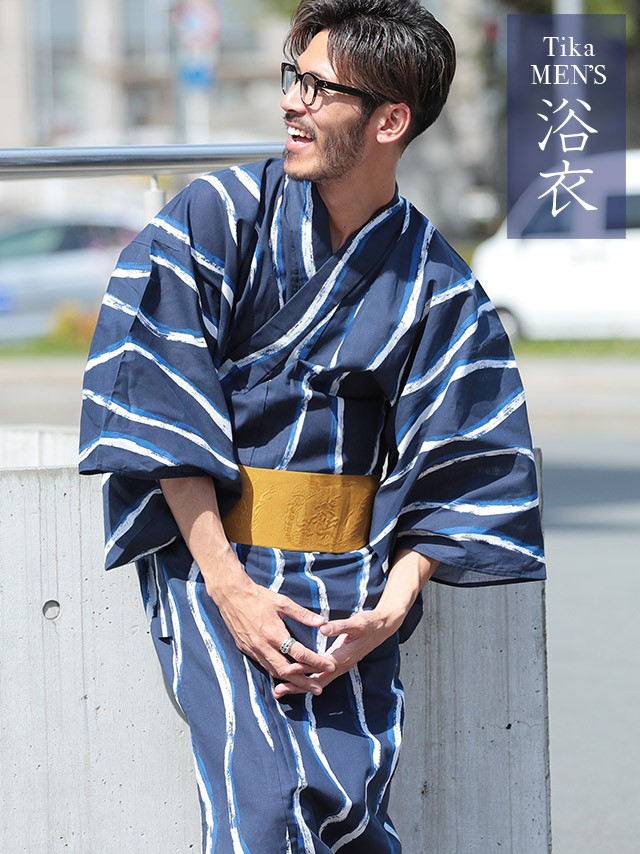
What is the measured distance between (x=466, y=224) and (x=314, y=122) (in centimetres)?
2553

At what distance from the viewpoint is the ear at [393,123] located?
2021mm

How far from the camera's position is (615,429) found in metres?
9.46

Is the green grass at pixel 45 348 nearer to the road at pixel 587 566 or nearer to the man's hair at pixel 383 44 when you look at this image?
the road at pixel 587 566

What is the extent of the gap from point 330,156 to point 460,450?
1.49ft

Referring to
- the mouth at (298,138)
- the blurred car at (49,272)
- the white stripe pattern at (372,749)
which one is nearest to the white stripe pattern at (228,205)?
the mouth at (298,138)

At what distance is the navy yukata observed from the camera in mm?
1950

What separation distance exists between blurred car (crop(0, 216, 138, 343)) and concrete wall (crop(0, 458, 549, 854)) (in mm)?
12364

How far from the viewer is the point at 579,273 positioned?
12.6m

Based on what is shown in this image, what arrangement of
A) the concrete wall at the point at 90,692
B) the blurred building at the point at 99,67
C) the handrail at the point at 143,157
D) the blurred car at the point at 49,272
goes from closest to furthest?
the concrete wall at the point at 90,692
the handrail at the point at 143,157
the blurred car at the point at 49,272
the blurred building at the point at 99,67

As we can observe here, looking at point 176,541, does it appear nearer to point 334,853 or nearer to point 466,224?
point 334,853

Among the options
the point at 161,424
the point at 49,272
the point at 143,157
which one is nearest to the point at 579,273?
the point at 49,272

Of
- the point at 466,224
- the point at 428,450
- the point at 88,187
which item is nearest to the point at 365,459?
the point at 428,450

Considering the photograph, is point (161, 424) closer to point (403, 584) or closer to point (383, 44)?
point (403, 584)

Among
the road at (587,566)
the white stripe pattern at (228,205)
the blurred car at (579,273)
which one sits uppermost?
the blurred car at (579,273)
